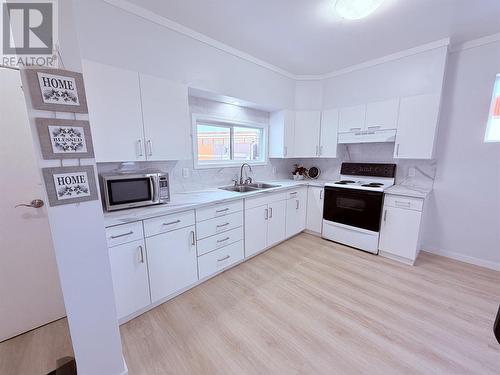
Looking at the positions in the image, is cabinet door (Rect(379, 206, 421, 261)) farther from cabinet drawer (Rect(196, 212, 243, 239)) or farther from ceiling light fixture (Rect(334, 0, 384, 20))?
ceiling light fixture (Rect(334, 0, 384, 20))

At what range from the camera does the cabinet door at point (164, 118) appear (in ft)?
6.18

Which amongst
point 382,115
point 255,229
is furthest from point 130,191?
point 382,115

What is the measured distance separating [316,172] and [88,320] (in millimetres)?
3675

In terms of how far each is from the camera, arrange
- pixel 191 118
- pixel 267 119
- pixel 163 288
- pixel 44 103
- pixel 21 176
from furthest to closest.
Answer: pixel 267 119 → pixel 191 118 → pixel 163 288 → pixel 21 176 → pixel 44 103

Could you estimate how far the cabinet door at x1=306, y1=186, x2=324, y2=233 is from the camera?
3.37 meters

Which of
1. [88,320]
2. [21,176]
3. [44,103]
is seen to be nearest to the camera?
[44,103]

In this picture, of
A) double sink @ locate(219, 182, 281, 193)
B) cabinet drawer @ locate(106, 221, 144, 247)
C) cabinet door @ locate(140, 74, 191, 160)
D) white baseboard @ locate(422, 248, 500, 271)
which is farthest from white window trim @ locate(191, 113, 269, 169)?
white baseboard @ locate(422, 248, 500, 271)

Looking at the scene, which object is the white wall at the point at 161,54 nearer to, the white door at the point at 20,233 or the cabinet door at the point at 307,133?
the white door at the point at 20,233

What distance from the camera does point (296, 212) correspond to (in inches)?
133

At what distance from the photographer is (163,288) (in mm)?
1905

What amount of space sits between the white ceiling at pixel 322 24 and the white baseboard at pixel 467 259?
105 inches

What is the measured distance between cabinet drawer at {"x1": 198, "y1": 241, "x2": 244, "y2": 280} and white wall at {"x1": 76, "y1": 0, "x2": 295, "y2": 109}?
1.87m

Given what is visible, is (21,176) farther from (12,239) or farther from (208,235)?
(208,235)

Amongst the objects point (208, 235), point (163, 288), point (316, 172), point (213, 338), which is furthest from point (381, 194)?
point (163, 288)
